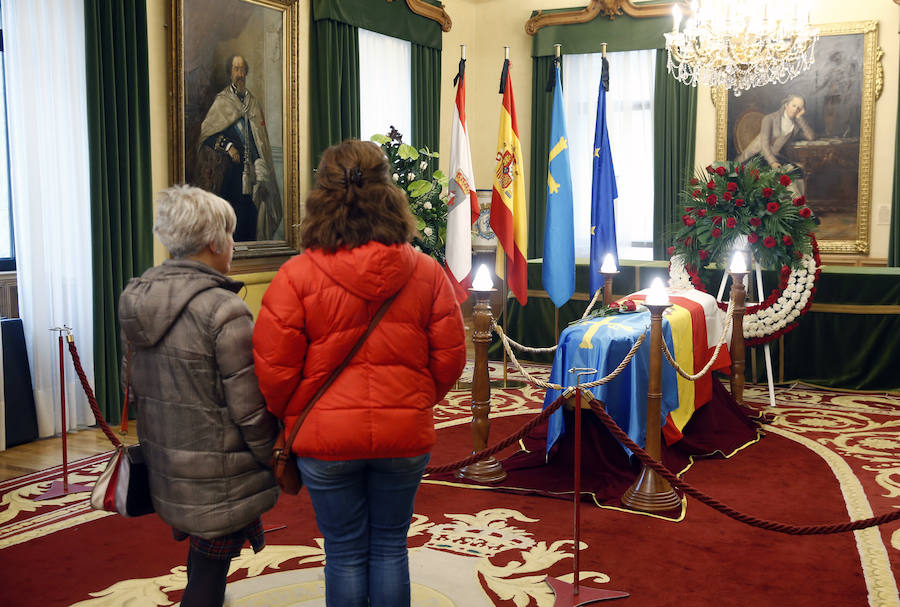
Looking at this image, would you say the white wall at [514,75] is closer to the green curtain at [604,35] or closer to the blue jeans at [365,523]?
the green curtain at [604,35]

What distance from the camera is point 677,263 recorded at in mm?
7344

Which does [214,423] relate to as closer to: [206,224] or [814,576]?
[206,224]

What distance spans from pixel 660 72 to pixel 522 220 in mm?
3923

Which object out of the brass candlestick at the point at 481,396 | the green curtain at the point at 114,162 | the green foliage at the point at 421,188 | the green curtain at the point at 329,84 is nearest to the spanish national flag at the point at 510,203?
the green foliage at the point at 421,188

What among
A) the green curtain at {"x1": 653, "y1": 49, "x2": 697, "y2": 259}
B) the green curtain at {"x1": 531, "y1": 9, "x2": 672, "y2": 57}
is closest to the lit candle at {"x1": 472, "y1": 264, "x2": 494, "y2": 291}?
the green curtain at {"x1": 653, "y1": 49, "x2": 697, "y2": 259}

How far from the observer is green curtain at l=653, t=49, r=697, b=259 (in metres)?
9.84

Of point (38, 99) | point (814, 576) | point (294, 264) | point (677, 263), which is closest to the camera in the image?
point (294, 264)

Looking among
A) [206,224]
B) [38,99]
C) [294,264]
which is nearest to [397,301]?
[294,264]

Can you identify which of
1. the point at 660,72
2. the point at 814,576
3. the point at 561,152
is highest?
the point at 660,72

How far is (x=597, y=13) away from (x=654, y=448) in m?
7.14

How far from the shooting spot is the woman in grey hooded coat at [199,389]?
2.36 metres

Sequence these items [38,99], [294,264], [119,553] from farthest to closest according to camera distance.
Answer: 1. [38,99]
2. [119,553]
3. [294,264]

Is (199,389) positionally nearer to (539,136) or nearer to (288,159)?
(288,159)

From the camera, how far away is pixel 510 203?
273 inches
